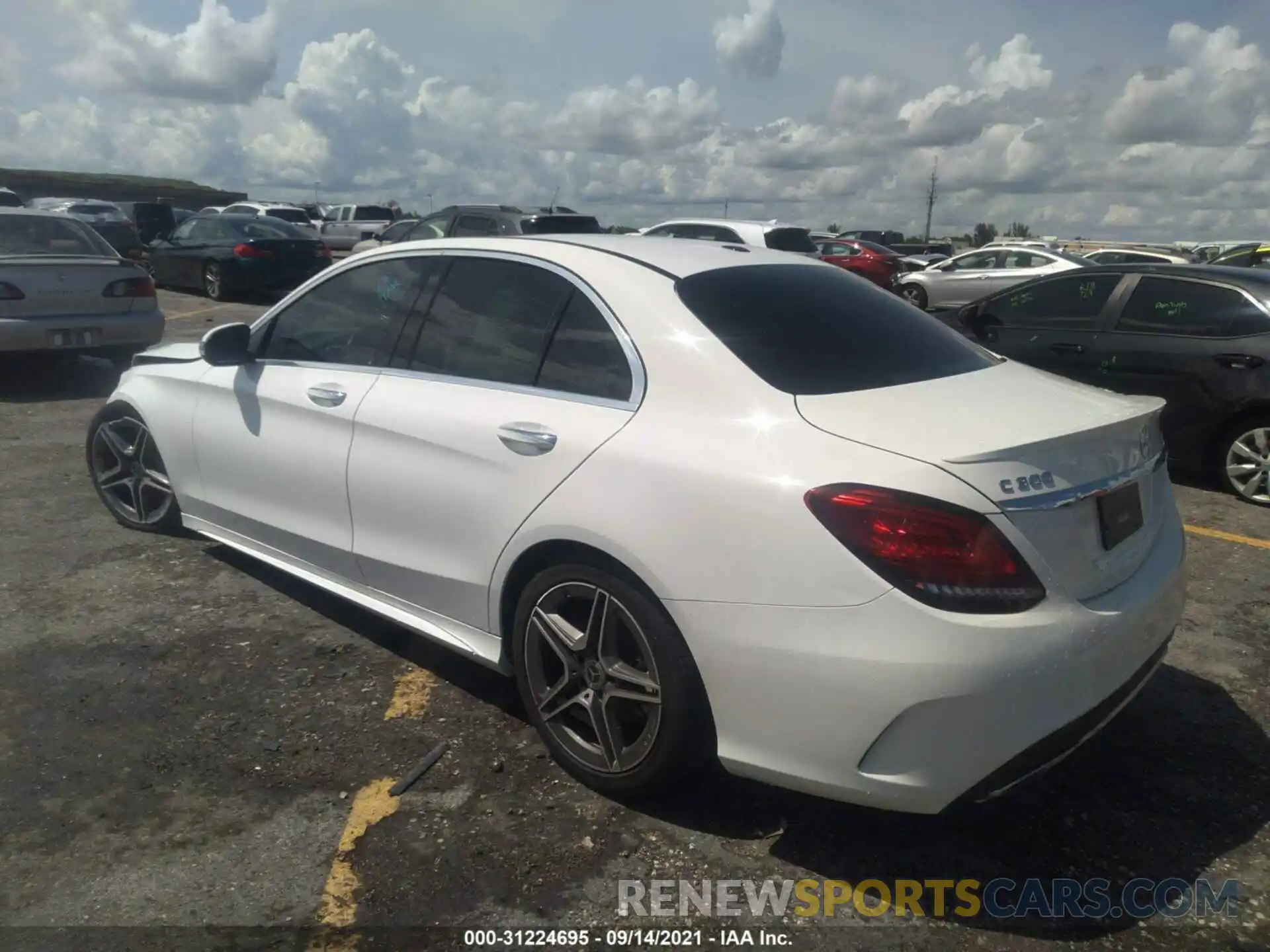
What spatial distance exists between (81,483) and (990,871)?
5.65 metres

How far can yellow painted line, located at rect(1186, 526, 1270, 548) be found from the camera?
216 inches

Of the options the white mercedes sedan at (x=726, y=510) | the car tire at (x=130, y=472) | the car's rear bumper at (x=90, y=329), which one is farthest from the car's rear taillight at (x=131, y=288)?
the white mercedes sedan at (x=726, y=510)

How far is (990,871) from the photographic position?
2.72 metres

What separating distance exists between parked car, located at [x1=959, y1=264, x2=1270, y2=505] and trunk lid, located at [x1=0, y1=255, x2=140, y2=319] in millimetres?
7397

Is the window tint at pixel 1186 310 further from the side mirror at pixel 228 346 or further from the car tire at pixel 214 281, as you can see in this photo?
the car tire at pixel 214 281

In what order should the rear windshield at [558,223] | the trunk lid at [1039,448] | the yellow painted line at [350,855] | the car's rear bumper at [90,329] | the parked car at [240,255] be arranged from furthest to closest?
the parked car at [240,255], the rear windshield at [558,223], the car's rear bumper at [90,329], the yellow painted line at [350,855], the trunk lid at [1039,448]

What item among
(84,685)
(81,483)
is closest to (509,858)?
(84,685)

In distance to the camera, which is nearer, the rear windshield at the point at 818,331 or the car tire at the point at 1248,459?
the rear windshield at the point at 818,331

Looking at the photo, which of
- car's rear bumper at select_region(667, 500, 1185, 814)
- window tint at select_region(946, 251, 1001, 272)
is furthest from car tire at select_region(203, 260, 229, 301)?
car's rear bumper at select_region(667, 500, 1185, 814)

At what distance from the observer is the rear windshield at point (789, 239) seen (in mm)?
14875

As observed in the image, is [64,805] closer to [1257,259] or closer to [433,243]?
[433,243]

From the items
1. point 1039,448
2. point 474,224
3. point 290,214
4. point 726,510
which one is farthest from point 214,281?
point 1039,448

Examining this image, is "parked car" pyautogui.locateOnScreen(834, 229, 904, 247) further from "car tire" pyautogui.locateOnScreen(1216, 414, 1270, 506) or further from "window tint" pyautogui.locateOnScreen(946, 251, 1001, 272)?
"car tire" pyautogui.locateOnScreen(1216, 414, 1270, 506)

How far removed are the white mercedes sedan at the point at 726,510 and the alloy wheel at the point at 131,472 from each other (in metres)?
1.20
